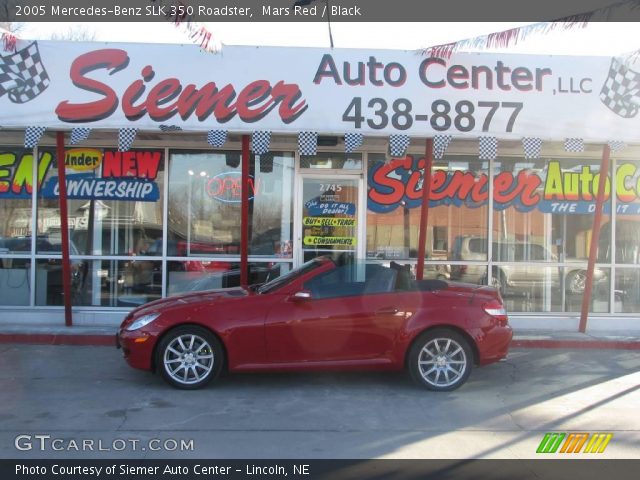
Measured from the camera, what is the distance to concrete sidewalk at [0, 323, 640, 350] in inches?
362

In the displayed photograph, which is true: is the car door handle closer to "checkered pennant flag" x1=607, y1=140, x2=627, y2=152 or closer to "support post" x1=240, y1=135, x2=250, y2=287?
"support post" x1=240, y1=135, x2=250, y2=287

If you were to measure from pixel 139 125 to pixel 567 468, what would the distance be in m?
6.80

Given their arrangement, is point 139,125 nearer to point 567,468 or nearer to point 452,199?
point 452,199

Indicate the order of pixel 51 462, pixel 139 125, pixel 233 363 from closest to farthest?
pixel 51 462 → pixel 233 363 → pixel 139 125

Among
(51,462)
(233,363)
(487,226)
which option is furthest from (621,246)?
(51,462)

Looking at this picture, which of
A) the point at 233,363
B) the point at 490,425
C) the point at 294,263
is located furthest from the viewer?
the point at 294,263

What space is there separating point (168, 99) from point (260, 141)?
1.41 metres

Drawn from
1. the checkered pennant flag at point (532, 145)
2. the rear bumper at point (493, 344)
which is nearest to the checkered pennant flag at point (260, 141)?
the checkered pennant flag at point (532, 145)

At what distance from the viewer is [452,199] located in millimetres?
10914

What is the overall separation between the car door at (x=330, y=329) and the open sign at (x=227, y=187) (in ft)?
14.2

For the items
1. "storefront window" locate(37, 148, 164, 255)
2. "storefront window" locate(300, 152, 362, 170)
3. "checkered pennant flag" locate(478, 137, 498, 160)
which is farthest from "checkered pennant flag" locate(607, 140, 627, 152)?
"storefront window" locate(37, 148, 164, 255)

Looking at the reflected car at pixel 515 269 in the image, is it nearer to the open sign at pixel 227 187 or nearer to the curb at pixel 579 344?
the curb at pixel 579 344

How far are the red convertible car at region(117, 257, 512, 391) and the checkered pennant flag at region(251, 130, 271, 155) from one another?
98.2 inches

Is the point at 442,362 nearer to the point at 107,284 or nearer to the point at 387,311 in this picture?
the point at 387,311
